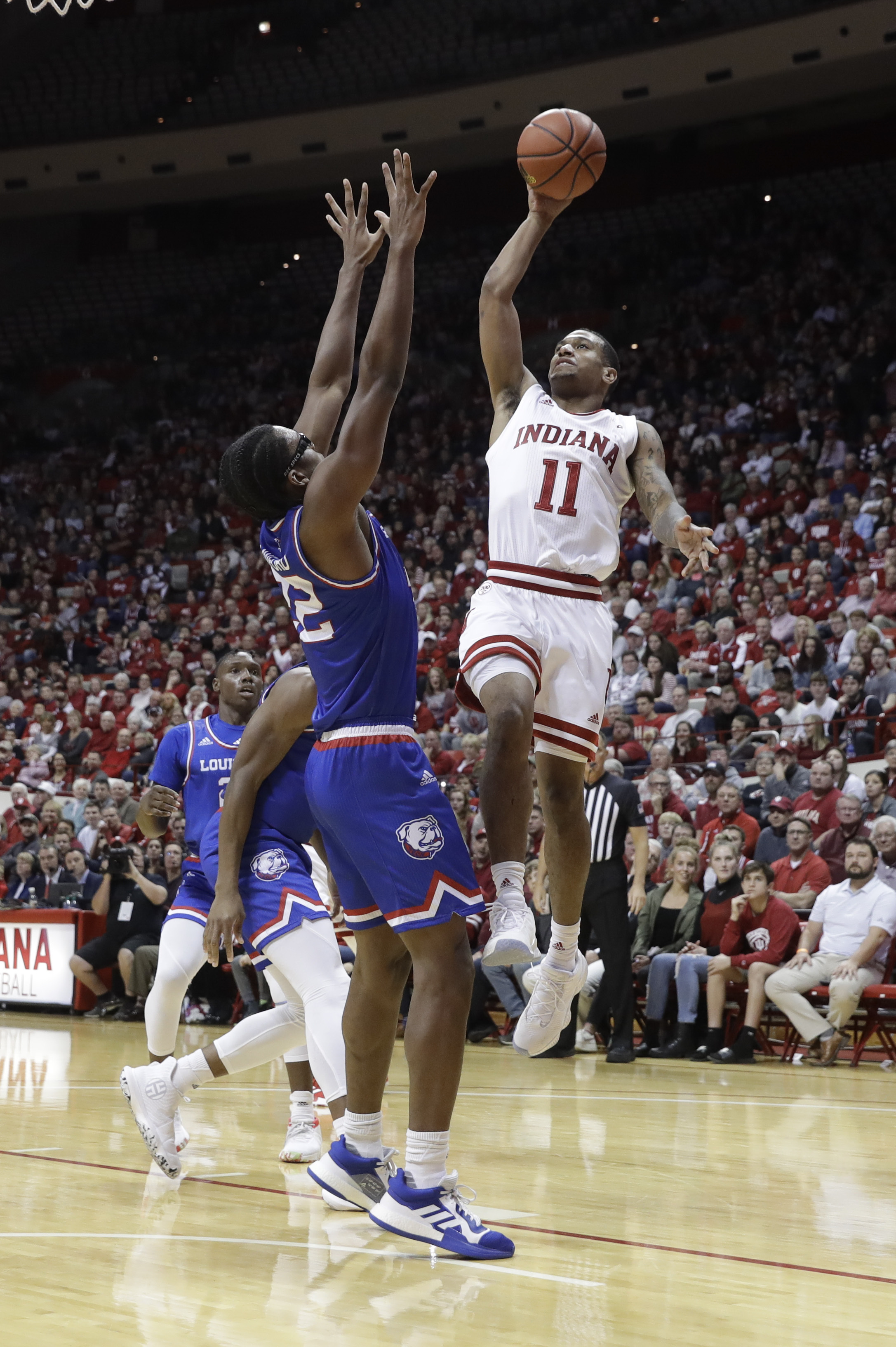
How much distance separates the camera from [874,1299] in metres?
3.76

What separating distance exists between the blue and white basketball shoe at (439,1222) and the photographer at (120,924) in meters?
9.65

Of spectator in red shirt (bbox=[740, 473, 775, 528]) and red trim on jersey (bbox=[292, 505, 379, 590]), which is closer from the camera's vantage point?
red trim on jersey (bbox=[292, 505, 379, 590])

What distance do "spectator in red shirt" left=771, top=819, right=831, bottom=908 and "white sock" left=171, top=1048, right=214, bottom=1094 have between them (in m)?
5.97

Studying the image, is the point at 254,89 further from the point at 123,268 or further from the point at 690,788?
the point at 690,788

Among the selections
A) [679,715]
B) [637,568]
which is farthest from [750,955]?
[637,568]

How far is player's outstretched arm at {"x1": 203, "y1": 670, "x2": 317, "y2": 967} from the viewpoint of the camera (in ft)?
17.9

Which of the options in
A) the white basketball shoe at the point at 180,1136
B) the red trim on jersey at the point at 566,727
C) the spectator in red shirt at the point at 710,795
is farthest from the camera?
the spectator in red shirt at the point at 710,795

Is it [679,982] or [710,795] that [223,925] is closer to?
Result: [679,982]

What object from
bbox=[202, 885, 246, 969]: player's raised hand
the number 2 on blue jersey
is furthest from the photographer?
the number 2 on blue jersey

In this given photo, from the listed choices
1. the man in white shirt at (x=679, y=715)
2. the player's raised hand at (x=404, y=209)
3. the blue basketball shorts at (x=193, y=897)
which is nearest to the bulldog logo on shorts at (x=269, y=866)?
the blue basketball shorts at (x=193, y=897)

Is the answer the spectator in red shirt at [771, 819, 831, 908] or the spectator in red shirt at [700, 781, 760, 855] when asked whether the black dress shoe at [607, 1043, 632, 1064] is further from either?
the spectator in red shirt at [700, 781, 760, 855]

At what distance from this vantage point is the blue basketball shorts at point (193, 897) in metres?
6.45

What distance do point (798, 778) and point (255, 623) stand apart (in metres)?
10.3

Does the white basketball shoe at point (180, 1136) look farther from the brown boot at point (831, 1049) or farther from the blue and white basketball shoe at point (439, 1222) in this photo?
the brown boot at point (831, 1049)
